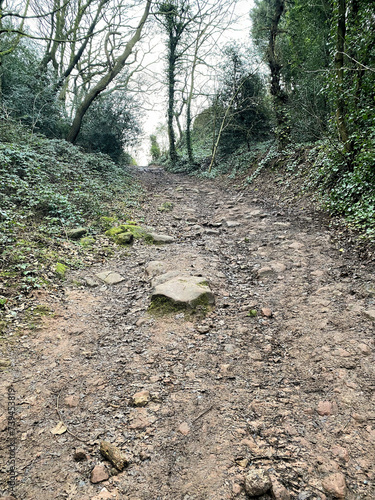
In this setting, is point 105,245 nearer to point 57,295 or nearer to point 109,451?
point 57,295

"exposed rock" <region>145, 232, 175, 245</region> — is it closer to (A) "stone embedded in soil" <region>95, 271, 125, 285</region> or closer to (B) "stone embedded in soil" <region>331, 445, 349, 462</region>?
(A) "stone embedded in soil" <region>95, 271, 125, 285</region>

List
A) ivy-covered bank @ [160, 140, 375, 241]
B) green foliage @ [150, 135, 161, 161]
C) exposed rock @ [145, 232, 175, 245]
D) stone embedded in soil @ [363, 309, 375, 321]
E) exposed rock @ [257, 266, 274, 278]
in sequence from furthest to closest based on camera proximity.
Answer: green foliage @ [150, 135, 161, 161] → exposed rock @ [145, 232, 175, 245] → ivy-covered bank @ [160, 140, 375, 241] → exposed rock @ [257, 266, 274, 278] → stone embedded in soil @ [363, 309, 375, 321]

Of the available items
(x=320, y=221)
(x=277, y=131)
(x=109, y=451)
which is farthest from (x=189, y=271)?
(x=277, y=131)

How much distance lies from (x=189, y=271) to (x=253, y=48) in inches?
503

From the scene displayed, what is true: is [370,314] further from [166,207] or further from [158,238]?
[166,207]

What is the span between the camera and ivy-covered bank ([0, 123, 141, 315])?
3.71 metres

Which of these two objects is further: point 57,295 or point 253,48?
point 253,48

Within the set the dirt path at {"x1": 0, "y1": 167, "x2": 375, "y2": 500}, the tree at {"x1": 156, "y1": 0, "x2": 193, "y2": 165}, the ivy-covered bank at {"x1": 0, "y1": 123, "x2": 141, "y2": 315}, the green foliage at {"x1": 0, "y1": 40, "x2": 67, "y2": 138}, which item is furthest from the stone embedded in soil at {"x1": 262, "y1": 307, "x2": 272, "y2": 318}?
the tree at {"x1": 156, "y1": 0, "x2": 193, "y2": 165}

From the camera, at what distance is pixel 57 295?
359 centimetres

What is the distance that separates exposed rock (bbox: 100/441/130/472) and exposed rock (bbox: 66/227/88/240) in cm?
407

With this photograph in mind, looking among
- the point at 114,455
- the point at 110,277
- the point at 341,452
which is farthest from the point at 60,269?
the point at 341,452

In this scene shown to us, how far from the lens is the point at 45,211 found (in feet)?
18.3

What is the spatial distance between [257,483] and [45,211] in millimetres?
5564

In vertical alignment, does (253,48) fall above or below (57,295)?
above
